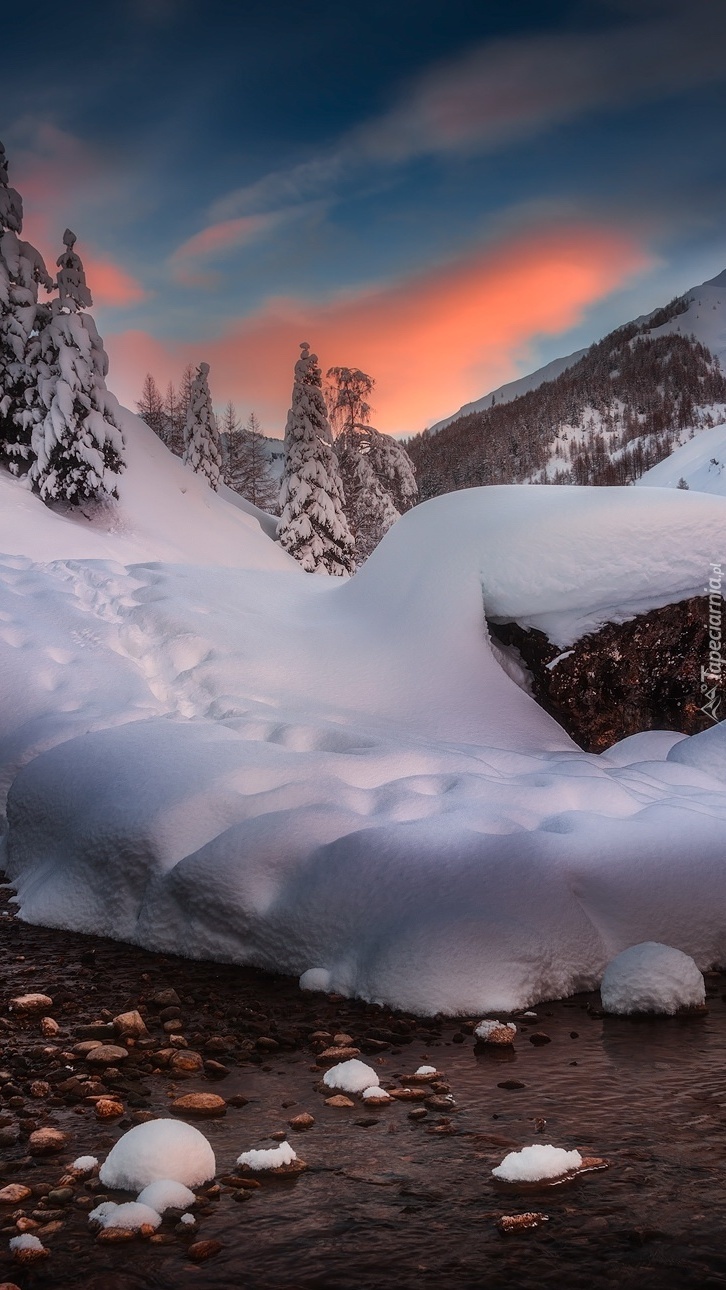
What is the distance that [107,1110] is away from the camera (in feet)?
10.8

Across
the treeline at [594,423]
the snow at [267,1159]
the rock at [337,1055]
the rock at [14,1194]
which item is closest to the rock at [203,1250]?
the snow at [267,1159]

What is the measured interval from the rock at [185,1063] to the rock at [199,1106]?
34cm

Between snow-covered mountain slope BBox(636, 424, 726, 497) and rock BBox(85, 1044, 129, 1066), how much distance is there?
4963 centimetres

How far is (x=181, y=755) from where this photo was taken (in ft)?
21.9

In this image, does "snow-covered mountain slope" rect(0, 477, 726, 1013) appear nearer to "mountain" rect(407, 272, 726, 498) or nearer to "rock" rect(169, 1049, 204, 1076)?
"rock" rect(169, 1049, 204, 1076)

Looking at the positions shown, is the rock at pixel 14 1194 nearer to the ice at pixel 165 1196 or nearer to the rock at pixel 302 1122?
the ice at pixel 165 1196

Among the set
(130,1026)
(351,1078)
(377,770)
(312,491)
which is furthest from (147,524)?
(351,1078)

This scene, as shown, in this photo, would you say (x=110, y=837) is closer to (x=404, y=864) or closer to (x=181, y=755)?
(x=181, y=755)

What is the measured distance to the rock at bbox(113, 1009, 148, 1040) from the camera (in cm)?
414

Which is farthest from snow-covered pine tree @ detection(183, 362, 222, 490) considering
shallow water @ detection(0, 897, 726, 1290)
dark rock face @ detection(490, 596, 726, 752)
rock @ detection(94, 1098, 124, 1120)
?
rock @ detection(94, 1098, 124, 1120)

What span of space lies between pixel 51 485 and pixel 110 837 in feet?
60.8

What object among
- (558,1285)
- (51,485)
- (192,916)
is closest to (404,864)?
(192,916)

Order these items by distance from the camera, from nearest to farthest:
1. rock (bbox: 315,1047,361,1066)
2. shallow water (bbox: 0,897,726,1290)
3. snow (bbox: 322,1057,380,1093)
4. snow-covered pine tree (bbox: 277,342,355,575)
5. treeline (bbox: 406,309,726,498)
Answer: shallow water (bbox: 0,897,726,1290) < snow (bbox: 322,1057,380,1093) < rock (bbox: 315,1047,361,1066) < snow-covered pine tree (bbox: 277,342,355,575) < treeline (bbox: 406,309,726,498)

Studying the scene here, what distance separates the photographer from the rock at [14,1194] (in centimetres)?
267
